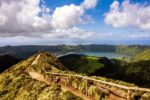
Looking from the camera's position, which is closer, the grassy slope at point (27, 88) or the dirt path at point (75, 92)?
the dirt path at point (75, 92)

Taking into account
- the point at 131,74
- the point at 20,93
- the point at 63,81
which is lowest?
the point at 131,74

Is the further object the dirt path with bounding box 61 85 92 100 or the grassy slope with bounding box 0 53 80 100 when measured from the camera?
the grassy slope with bounding box 0 53 80 100

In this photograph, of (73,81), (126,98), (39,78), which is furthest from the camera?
(39,78)

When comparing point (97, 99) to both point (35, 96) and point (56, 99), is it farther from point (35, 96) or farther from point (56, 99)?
point (35, 96)

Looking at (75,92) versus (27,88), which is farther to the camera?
(27,88)

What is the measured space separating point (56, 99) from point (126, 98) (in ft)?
30.0

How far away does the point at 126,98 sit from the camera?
19.3 metres

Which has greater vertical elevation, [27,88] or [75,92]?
[75,92]

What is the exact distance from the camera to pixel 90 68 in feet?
598

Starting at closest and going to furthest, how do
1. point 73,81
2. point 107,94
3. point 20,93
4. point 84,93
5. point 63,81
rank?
point 107,94, point 84,93, point 73,81, point 63,81, point 20,93

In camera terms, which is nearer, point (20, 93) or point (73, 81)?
point (73, 81)

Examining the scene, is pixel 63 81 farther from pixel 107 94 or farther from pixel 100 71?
pixel 100 71

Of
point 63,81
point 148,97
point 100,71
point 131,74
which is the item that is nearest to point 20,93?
point 63,81

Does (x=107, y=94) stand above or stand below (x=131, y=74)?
above
